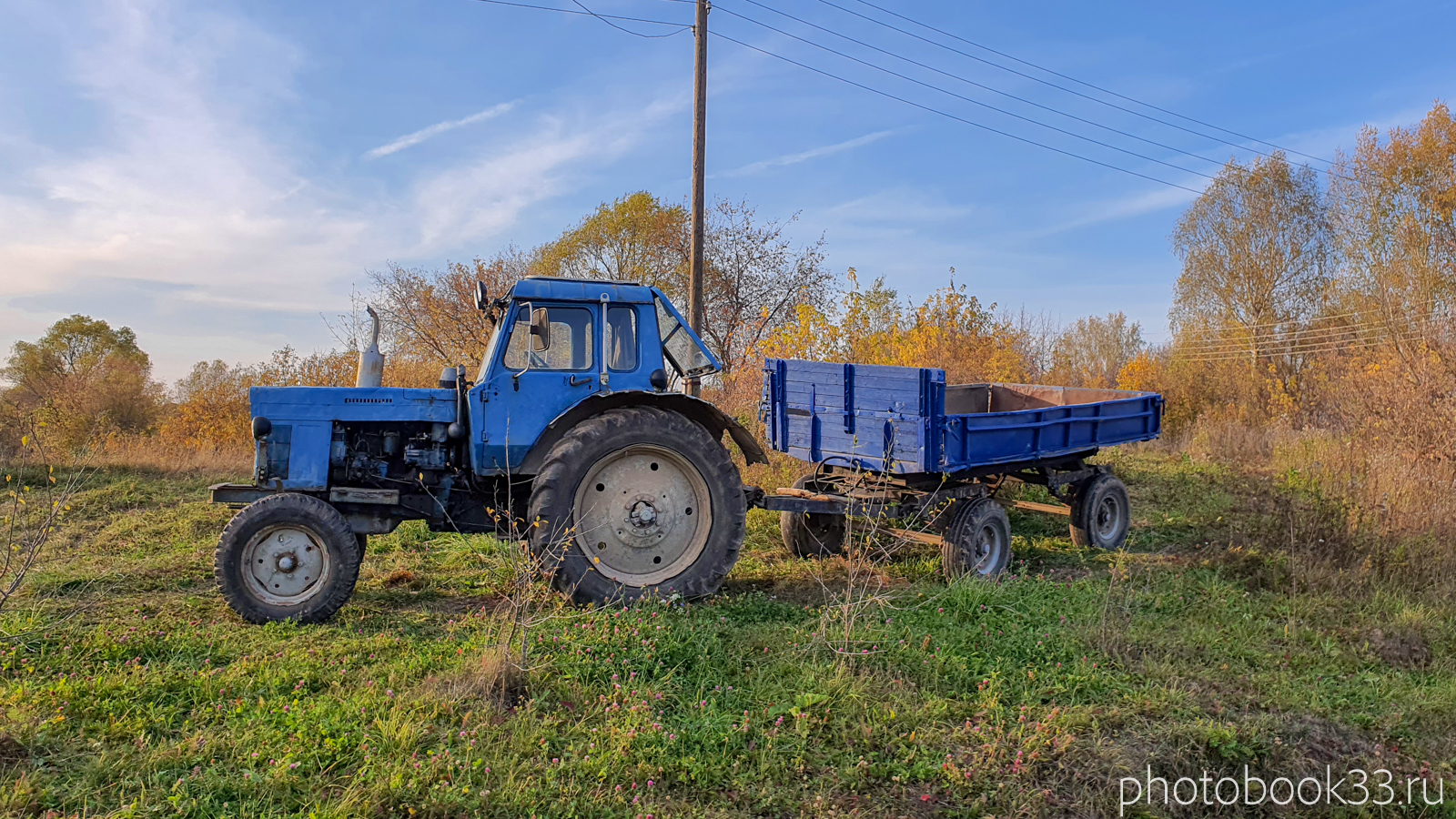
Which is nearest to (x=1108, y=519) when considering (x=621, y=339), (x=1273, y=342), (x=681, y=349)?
(x=681, y=349)

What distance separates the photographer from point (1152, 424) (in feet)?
28.0

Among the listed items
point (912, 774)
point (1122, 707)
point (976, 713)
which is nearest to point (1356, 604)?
point (1122, 707)

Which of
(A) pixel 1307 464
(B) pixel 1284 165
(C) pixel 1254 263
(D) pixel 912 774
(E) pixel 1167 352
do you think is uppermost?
(B) pixel 1284 165

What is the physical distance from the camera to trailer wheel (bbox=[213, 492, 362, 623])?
15.9ft

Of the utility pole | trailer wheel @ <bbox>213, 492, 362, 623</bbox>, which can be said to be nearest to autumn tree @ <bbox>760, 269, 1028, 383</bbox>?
the utility pole

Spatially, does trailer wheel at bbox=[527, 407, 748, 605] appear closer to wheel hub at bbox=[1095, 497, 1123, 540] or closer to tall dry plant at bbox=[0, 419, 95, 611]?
tall dry plant at bbox=[0, 419, 95, 611]

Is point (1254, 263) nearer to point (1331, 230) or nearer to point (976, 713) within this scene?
point (1331, 230)

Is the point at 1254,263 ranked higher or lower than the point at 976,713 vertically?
higher

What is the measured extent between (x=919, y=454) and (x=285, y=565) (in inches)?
173

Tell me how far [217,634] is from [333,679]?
124 cm

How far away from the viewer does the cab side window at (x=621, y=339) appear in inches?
223

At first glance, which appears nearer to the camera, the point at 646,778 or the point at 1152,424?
the point at 646,778

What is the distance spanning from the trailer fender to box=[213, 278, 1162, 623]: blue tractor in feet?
0.05

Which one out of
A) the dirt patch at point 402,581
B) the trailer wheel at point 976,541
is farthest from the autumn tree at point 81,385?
the trailer wheel at point 976,541
